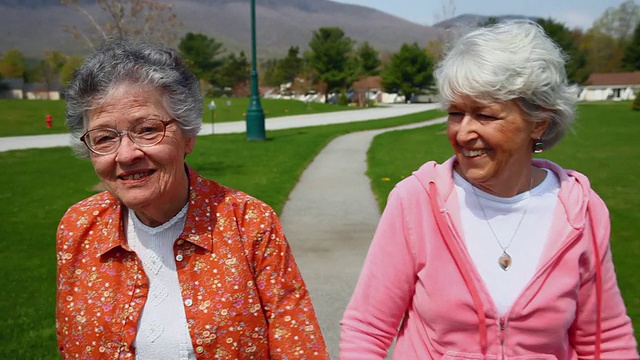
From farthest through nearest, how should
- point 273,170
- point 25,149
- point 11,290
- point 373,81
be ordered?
point 373,81 → point 25,149 → point 273,170 → point 11,290

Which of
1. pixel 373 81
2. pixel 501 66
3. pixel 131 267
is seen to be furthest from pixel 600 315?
pixel 373 81

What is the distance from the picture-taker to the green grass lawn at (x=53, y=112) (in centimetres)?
2899

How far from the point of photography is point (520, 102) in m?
1.89

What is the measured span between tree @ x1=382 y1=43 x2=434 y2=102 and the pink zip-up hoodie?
240 feet

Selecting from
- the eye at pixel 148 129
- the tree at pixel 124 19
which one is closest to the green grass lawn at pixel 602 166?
the eye at pixel 148 129

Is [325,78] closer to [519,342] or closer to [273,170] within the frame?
[273,170]

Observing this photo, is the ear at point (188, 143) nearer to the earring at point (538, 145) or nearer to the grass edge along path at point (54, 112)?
the earring at point (538, 145)

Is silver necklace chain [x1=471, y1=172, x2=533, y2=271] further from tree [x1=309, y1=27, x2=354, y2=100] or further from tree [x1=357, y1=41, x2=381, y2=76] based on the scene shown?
tree [x1=357, y1=41, x2=381, y2=76]

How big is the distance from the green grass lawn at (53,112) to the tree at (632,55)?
5571cm

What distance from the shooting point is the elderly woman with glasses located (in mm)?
1911

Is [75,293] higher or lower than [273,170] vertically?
higher

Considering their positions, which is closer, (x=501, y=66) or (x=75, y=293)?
(x=501, y=66)

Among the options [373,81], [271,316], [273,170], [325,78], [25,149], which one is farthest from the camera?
[373,81]

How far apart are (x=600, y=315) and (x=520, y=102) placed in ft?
2.30
